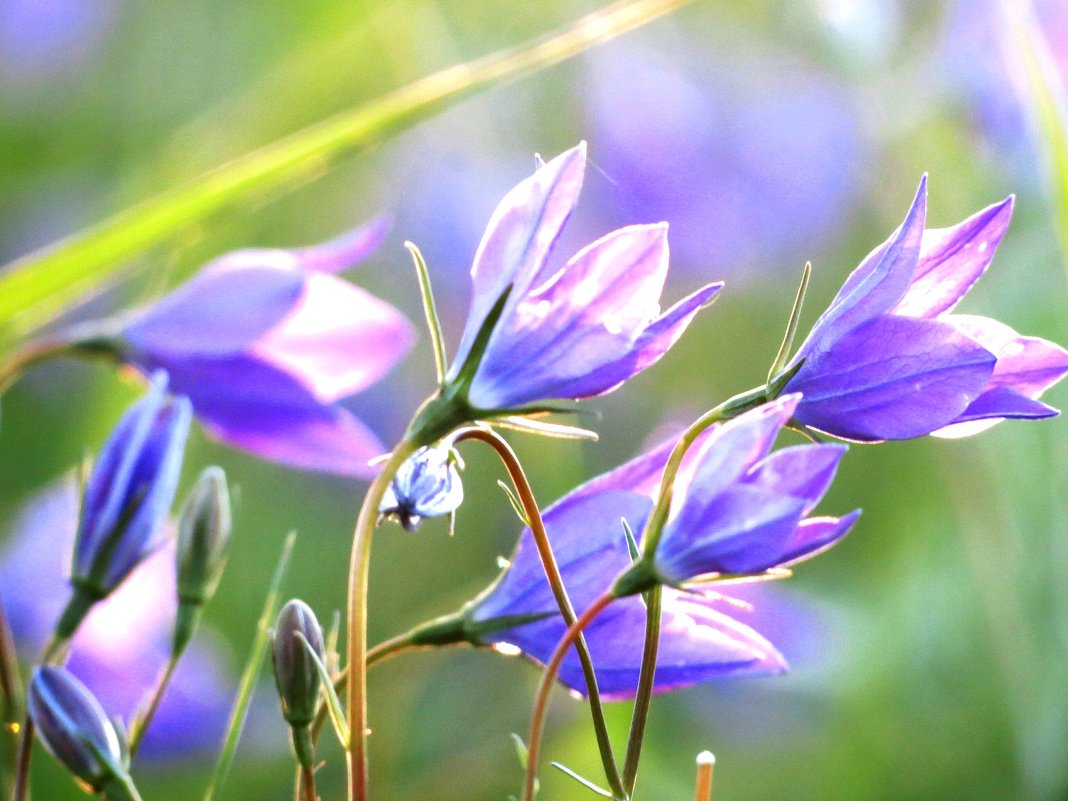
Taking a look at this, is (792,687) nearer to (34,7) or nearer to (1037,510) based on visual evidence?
(1037,510)

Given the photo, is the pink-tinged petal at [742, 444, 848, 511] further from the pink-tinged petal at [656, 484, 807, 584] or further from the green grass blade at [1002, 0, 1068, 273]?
the green grass blade at [1002, 0, 1068, 273]

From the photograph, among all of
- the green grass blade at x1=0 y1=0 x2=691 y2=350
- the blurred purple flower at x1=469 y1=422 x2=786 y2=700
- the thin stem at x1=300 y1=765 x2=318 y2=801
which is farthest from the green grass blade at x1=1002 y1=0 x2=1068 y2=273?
the thin stem at x1=300 y1=765 x2=318 y2=801

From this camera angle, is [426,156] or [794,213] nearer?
[794,213]

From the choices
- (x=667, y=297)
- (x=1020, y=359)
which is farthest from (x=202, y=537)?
(x=667, y=297)

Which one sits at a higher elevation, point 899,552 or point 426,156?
point 426,156

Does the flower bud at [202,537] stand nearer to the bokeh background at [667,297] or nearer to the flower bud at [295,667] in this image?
the flower bud at [295,667]

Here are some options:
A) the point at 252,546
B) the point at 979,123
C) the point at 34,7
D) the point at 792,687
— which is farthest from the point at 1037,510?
the point at 34,7

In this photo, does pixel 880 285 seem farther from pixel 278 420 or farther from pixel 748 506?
pixel 278 420
